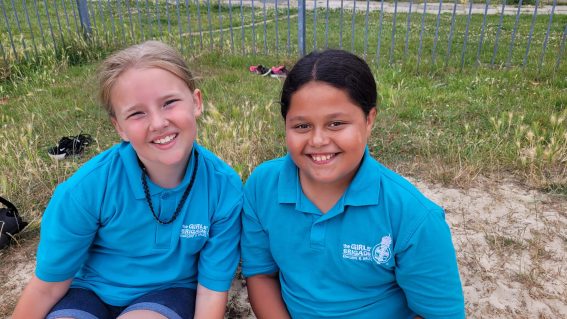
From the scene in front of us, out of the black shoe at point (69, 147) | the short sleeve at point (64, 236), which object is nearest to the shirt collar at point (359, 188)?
the short sleeve at point (64, 236)

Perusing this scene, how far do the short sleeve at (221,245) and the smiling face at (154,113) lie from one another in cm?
27

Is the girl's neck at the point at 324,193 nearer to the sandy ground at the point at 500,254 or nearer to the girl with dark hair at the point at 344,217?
the girl with dark hair at the point at 344,217

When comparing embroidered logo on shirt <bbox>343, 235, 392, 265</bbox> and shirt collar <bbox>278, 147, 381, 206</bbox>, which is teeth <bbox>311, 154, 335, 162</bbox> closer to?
shirt collar <bbox>278, 147, 381, 206</bbox>

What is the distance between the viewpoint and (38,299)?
72.8 inches

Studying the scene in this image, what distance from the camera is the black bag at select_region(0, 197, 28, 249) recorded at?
2.75 meters

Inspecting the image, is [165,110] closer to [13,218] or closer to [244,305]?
[244,305]

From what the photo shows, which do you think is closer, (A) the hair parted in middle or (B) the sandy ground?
(A) the hair parted in middle

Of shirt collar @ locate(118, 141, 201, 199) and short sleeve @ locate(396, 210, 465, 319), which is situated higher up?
shirt collar @ locate(118, 141, 201, 199)

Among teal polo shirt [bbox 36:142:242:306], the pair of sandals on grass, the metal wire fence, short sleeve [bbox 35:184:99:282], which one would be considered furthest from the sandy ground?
the metal wire fence

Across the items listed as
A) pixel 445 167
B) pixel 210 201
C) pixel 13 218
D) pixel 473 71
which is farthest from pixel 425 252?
pixel 473 71

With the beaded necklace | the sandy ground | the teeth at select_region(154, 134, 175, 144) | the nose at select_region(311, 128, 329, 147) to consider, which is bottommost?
the sandy ground

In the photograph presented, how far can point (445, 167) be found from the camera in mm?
3342

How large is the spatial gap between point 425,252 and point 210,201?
82 centimetres

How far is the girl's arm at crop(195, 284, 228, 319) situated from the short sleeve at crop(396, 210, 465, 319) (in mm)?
709
